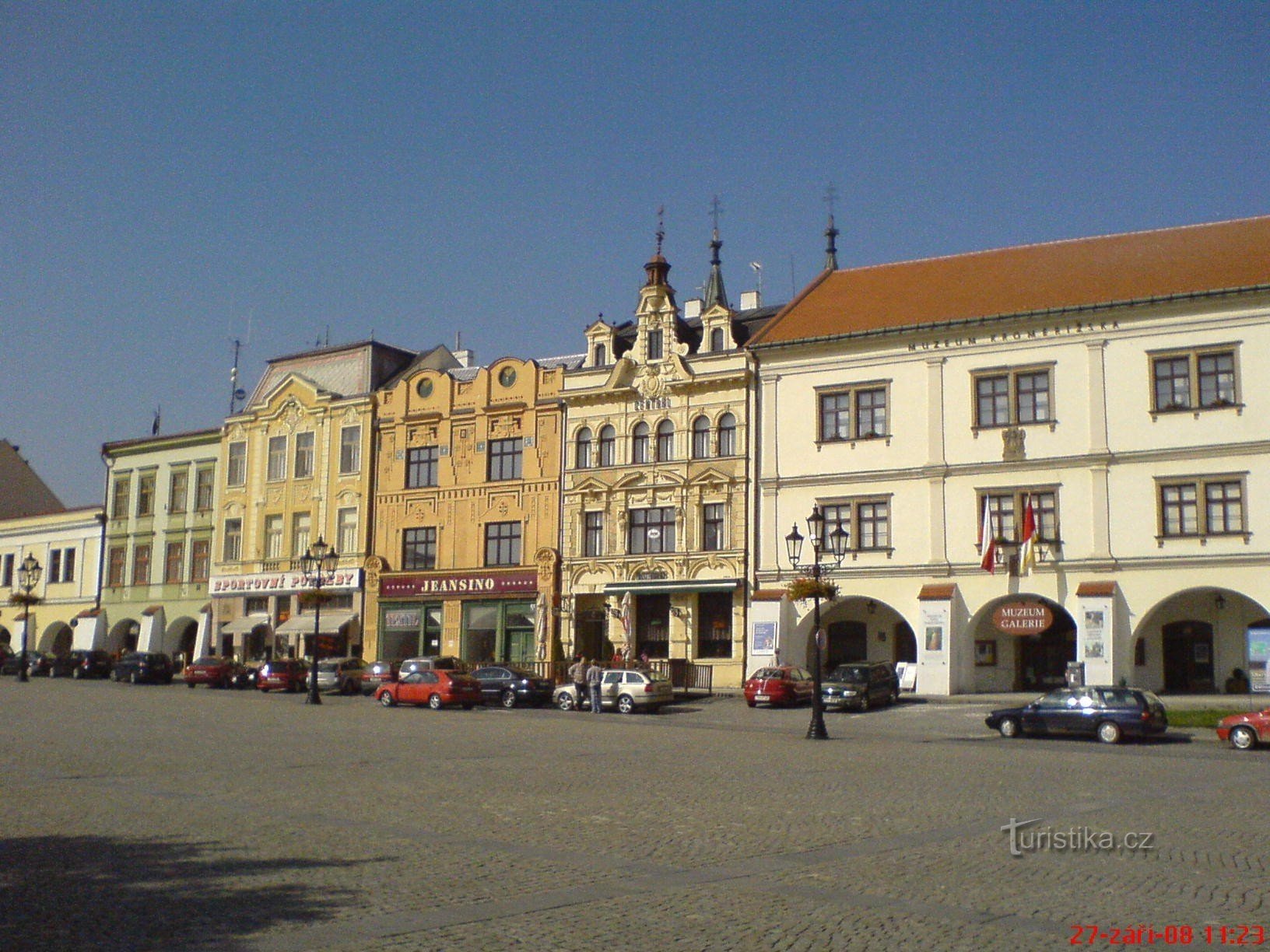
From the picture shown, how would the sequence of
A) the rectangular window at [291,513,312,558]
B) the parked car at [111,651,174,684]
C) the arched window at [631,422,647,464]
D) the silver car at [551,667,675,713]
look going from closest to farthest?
the silver car at [551,667,675,713] < the arched window at [631,422,647,464] < the parked car at [111,651,174,684] < the rectangular window at [291,513,312,558]

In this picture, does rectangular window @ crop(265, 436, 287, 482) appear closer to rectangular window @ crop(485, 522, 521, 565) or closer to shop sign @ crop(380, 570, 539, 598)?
shop sign @ crop(380, 570, 539, 598)

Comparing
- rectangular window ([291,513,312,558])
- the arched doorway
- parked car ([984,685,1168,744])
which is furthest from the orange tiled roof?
rectangular window ([291,513,312,558])

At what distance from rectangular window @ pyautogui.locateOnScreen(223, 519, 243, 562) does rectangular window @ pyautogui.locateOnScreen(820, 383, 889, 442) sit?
30.2 metres

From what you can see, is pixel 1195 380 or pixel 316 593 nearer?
pixel 1195 380

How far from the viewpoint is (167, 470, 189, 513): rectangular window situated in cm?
6394

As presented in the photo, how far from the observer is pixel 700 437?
48281mm

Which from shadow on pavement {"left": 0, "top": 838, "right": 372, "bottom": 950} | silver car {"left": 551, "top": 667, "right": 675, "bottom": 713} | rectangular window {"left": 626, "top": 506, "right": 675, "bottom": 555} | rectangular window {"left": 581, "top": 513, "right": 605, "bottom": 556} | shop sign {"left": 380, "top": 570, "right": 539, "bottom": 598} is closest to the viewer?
shadow on pavement {"left": 0, "top": 838, "right": 372, "bottom": 950}

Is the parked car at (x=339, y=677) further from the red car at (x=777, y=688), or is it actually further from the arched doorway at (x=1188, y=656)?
the arched doorway at (x=1188, y=656)

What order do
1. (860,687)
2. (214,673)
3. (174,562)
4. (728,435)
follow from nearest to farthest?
(860,687), (728,435), (214,673), (174,562)

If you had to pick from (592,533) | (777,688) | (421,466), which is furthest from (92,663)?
(777,688)

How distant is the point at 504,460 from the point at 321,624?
36.5 ft

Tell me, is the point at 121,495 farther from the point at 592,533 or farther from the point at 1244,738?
the point at 1244,738

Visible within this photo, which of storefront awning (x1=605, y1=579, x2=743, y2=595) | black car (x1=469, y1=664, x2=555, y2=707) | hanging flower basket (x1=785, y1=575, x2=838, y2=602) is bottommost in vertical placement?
black car (x1=469, y1=664, x2=555, y2=707)

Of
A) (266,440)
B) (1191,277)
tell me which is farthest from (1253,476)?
(266,440)
